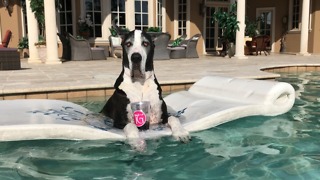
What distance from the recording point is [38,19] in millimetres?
11453

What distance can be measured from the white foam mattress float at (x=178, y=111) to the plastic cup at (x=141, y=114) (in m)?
0.09

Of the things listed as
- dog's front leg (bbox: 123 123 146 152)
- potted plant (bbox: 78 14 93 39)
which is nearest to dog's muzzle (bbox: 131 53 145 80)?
dog's front leg (bbox: 123 123 146 152)

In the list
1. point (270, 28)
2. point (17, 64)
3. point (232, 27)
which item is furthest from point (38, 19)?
point (270, 28)

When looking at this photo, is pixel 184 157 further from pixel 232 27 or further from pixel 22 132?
pixel 232 27

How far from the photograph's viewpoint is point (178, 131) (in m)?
3.25

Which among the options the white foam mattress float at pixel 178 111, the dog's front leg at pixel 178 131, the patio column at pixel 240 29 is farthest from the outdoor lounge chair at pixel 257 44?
the dog's front leg at pixel 178 131

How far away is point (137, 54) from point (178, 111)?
1.42 meters

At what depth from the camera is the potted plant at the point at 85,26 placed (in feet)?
44.5

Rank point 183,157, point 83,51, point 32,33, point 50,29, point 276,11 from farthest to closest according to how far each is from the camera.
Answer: point 276,11 → point 83,51 → point 32,33 → point 50,29 → point 183,157

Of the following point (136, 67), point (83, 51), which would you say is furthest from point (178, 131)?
point (83, 51)

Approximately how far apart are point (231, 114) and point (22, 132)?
2.21 meters

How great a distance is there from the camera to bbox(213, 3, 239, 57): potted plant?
12.5 metres

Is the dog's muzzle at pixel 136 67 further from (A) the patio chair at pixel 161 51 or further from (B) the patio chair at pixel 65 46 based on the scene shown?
(B) the patio chair at pixel 65 46

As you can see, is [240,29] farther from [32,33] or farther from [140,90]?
[140,90]
